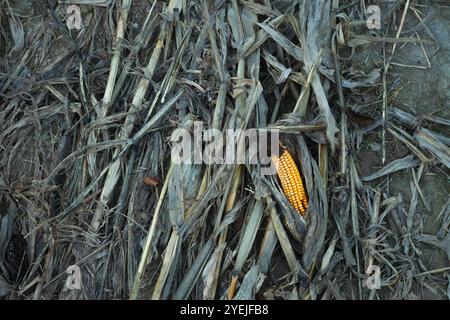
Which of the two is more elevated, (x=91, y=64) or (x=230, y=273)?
(x=91, y=64)

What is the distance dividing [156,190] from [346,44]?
1.29 m

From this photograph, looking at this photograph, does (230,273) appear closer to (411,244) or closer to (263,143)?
(263,143)

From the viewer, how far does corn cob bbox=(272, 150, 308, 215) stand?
9.49ft

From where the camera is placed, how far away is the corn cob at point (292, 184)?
289 cm

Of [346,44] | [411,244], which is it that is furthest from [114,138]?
[411,244]

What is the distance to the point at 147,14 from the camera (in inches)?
134

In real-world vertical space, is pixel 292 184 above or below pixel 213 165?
below

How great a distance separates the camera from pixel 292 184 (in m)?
2.89
